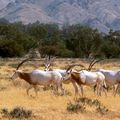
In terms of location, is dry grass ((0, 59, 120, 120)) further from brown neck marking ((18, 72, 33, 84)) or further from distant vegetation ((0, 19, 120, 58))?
distant vegetation ((0, 19, 120, 58))

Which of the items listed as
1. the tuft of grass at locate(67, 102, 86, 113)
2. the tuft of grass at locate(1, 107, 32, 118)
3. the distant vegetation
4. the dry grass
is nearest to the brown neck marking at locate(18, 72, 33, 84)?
the dry grass

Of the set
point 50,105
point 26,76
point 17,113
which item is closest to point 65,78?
point 26,76

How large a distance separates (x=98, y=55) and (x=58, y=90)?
6723cm

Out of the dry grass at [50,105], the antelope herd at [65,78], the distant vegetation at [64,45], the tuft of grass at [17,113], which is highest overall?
the distant vegetation at [64,45]

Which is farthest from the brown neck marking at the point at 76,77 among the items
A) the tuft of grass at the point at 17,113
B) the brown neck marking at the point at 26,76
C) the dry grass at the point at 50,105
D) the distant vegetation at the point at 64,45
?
the distant vegetation at the point at 64,45

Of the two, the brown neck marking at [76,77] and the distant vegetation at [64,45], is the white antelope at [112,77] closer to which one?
the brown neck marking at [76,77]

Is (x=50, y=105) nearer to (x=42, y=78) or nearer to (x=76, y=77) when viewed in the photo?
(x=42, y=78)

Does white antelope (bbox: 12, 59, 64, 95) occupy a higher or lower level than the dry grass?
higher

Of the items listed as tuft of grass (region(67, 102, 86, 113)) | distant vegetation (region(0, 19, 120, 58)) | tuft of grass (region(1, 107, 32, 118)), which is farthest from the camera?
distant vegetation (region(0, 19, 120, 58))

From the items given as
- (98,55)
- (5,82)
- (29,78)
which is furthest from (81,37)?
(29,78)

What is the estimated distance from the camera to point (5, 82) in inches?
1084

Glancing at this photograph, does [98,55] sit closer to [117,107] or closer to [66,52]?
[66,52]

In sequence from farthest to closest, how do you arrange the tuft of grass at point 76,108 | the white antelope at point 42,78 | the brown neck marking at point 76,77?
the brown neck marking at point 76,77
the white antelope at point 42,78
the tuft of grass at point 76,108

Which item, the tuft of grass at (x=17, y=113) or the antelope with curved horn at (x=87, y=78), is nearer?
the tuft of grass at (x=17, y=113)
